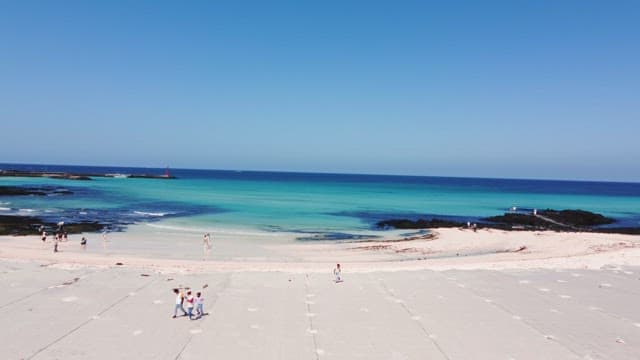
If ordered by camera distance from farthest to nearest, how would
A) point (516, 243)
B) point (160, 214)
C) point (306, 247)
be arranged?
point (160, 214)
point (516, 243)
point (306, 247)

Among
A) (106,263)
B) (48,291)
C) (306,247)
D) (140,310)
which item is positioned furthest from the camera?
(306,247)

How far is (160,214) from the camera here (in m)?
62.4

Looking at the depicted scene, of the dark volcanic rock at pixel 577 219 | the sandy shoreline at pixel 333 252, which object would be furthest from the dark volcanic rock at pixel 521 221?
the sandy shoreline at pixel 333 252

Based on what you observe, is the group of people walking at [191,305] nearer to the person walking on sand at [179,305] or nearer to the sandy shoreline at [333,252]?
the person walking on sand at [179,305]

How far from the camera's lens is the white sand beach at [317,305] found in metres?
15.9

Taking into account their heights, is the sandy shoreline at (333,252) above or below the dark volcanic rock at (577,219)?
below

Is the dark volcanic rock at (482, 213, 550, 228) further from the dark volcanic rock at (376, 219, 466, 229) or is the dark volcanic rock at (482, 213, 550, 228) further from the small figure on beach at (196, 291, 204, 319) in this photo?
the small figure on beach at (196, 291, 204, 319)

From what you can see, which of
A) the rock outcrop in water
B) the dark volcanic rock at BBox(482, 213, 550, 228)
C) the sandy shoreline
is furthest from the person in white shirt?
the dark volcanic rock at BBox(482, 213, 550, 228)

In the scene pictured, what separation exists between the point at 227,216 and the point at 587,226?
150 feet

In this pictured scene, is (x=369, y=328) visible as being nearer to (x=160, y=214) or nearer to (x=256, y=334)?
(x=256, y=334)

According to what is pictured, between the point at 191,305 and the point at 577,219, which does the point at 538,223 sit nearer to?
the point at 577,219

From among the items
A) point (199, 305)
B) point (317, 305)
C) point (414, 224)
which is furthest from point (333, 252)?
point (414, 224)

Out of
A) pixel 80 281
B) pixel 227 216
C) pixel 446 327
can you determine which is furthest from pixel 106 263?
→ pixel 227 216

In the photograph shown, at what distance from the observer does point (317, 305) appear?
20828 millimetres
